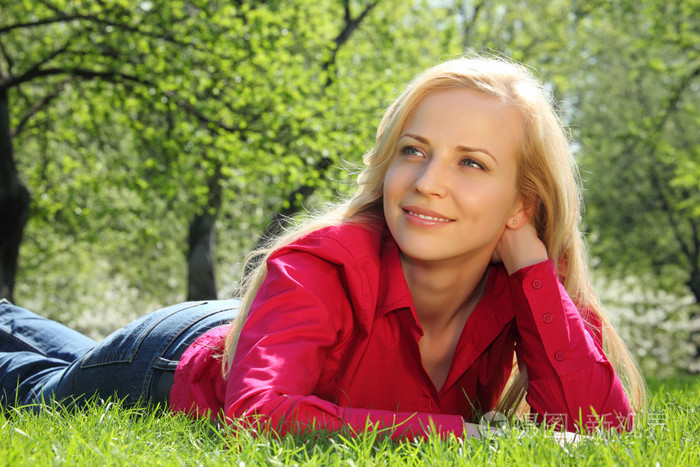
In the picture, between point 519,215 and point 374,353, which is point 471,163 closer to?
point 519,215

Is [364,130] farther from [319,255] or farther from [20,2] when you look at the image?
[319,255]

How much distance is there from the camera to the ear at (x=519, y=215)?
3.20m

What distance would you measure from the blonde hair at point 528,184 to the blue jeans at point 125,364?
A: 0.50 m

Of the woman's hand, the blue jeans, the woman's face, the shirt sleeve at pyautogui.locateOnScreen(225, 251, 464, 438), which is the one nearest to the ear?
the woman's hand

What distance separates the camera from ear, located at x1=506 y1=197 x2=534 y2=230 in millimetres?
3203

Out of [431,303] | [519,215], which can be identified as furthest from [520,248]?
[431,303]

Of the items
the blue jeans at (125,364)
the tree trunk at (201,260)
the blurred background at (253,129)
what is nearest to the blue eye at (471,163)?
the blurred background at (253,129)

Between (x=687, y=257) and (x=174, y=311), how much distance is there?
2251cm

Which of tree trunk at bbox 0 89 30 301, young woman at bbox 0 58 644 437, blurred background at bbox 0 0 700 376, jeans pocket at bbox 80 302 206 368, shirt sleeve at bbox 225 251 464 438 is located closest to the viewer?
shirt sleeve at bbox 225 251 464 438

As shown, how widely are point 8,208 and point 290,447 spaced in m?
9.83

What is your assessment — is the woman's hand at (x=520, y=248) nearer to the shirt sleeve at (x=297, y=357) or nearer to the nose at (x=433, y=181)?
the nose at (x=433, y=181)

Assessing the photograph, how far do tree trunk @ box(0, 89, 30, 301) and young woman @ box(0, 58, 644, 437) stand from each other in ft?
25.7

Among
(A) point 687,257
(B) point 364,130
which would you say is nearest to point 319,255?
(B) point 364,130

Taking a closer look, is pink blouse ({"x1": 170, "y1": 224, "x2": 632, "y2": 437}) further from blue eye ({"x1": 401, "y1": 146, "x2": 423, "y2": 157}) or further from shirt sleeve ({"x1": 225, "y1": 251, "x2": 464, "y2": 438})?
blue eye ({"x1": 401, "y1": 146, "x2": 423, "y2": 157})
